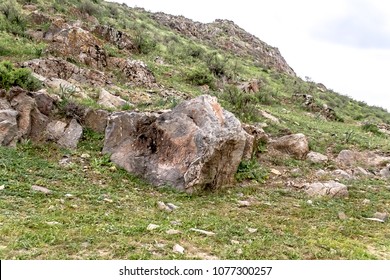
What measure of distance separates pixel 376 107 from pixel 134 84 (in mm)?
28967

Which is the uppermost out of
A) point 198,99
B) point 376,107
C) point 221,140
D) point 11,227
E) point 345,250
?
point 376,107

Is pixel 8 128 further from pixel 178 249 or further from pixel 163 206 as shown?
pixel 178 249

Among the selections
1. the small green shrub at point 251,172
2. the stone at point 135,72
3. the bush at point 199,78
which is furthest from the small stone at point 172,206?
the bush at point 199,78

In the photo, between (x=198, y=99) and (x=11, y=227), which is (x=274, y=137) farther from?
(x=11, y=227)

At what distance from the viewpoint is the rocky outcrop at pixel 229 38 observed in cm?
4544

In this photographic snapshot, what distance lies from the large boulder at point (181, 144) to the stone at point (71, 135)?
82 centimetres

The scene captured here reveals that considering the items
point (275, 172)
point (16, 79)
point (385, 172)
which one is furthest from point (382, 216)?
point (16, 79)

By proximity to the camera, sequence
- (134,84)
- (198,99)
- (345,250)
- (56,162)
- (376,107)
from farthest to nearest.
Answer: (376,107)
(134,84)
(198,99)
(56,162)
(345,250)

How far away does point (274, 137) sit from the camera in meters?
14.7

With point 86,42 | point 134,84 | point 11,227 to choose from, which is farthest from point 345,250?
point 86,42

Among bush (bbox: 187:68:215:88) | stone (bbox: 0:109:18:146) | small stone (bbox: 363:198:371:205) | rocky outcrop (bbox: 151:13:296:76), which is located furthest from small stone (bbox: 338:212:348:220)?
rocky outcrop (bbox: 151:13:296:76)

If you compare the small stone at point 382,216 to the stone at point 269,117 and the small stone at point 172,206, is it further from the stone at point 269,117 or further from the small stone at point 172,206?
the stone at point 269,117

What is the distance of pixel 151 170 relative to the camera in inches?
365

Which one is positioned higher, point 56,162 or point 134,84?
point 134,84
